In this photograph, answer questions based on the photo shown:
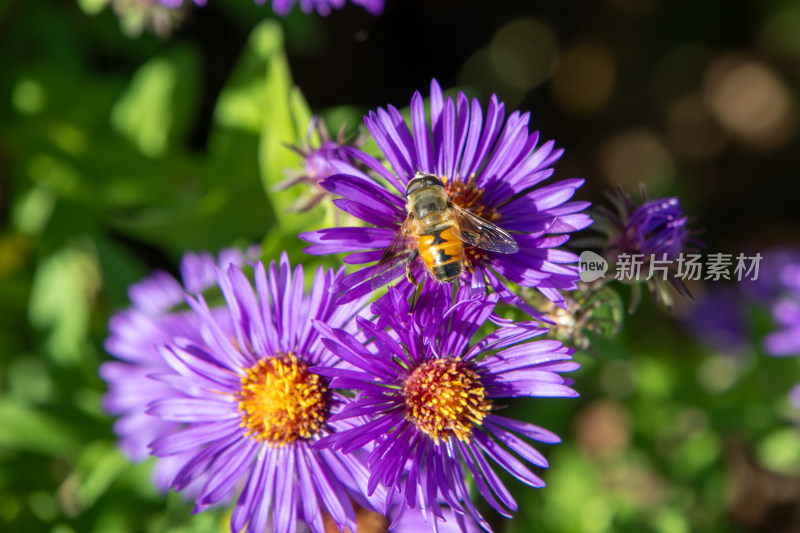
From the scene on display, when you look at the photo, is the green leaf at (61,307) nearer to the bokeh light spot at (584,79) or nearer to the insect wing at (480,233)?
the insect wing at (480,233)

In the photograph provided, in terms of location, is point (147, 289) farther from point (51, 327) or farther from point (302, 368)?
point (302, 368)

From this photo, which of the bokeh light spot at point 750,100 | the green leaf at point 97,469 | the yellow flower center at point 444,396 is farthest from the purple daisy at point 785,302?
the green leaf at point 97,469

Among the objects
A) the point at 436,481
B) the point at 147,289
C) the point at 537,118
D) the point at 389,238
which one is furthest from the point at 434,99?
the point at 537,118

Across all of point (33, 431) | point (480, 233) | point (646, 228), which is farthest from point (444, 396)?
point (33, 431)

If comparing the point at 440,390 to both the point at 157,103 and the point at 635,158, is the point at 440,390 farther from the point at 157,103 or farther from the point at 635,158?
the point at 635,158

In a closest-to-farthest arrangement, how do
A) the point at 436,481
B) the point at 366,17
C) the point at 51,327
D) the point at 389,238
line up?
1. the point at 436,481
2. the point at 389,238
3. the point at 51,327
4. the point at 366,17
